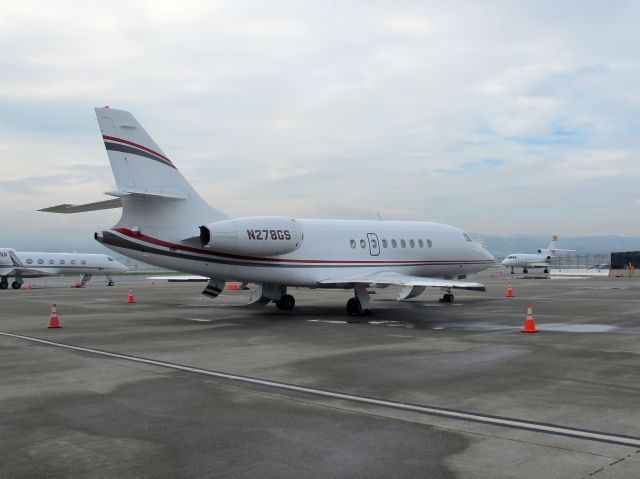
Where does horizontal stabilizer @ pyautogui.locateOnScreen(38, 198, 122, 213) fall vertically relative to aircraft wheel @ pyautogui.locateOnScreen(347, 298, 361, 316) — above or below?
above

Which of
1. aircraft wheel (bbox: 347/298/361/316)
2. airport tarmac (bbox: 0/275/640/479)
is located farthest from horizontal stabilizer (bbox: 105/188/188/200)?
aircraft wheel (bbox: 347/298/361/316)

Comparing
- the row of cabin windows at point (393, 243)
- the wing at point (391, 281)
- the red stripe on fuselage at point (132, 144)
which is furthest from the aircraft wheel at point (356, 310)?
the red stripe on fuselage at point (132, 144)

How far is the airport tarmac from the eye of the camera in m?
5.39

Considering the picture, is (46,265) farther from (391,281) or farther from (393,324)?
(393,324)

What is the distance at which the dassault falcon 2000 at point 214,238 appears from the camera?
57.2 feet

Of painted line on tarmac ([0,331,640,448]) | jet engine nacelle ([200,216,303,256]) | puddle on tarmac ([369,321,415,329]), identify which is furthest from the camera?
jet engine nacelle ([200,216,303,256])

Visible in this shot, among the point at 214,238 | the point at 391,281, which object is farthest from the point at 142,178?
the point at 391,281

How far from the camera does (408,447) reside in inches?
227

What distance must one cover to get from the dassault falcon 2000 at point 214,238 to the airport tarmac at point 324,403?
9.64 feet

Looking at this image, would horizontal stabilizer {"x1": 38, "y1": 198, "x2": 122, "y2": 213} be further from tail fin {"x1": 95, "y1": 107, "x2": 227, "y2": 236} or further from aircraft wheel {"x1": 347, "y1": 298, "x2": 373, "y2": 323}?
aircraft wheel {"x1": 347, "y1": 298, "x2": 373, "y2": 323}

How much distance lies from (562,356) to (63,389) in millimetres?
8222

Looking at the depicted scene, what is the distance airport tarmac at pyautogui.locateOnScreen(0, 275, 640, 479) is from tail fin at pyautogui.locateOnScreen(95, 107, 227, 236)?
3688mm

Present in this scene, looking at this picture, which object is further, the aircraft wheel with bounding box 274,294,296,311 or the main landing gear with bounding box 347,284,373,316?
the aircraft wheel with bounding box 274,294,296,311

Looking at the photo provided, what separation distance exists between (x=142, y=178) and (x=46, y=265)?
39.6 meters
